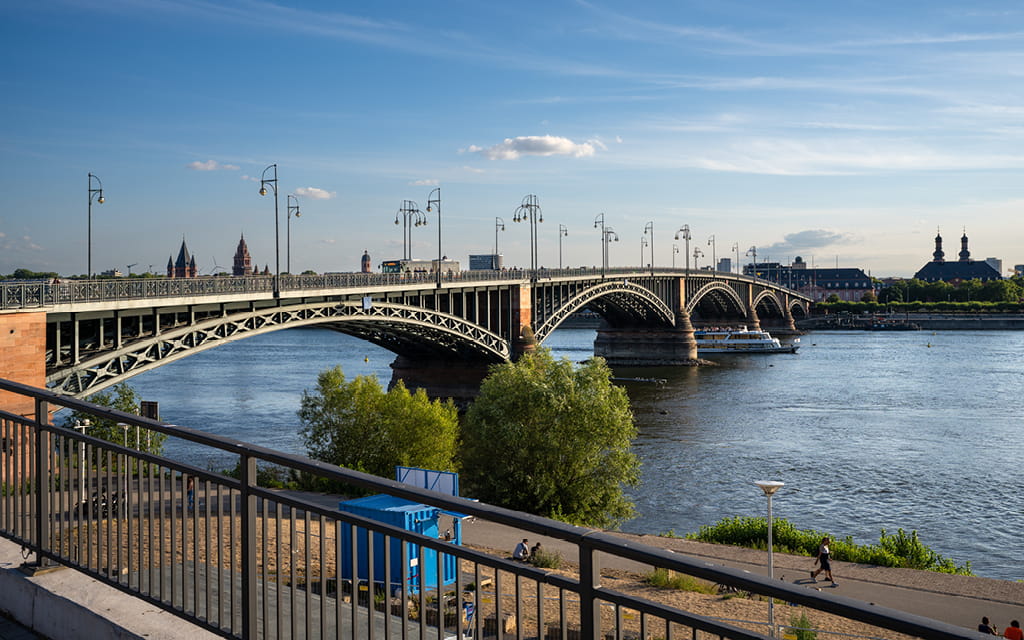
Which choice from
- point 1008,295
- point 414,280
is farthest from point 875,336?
point 414,280

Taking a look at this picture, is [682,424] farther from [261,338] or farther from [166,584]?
[261,338]

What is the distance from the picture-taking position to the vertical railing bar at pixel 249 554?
3889 mm

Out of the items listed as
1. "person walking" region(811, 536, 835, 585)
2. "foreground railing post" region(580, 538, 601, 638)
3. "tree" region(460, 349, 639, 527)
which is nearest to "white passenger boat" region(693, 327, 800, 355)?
"tree" region(460, 349, 639, 527)

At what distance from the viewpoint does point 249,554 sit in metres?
3.89

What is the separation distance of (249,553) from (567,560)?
16.5 metres

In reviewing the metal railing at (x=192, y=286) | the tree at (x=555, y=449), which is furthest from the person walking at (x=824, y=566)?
the metal railing at (x=192, y=286)

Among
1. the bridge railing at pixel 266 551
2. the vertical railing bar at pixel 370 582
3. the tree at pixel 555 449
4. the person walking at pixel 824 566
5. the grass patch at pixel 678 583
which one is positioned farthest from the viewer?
the tree at pixel 555 449

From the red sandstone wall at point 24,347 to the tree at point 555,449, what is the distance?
13.1m

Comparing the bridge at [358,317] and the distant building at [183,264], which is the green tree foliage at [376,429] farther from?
the distant building at [183,264]

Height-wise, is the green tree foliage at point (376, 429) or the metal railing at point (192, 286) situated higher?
the metal railing at point (192, 286)

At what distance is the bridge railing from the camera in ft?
8.91

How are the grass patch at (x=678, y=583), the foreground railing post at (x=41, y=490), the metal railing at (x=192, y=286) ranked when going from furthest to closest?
the metal railing at (x=192, y=286) → the grass patch at (x=678, y=583) → the foreground railing post at (x=41, y=490)

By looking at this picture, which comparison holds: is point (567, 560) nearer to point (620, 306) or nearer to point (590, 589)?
point (590, 589)

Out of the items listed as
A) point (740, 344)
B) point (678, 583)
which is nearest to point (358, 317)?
point (678, 583)
